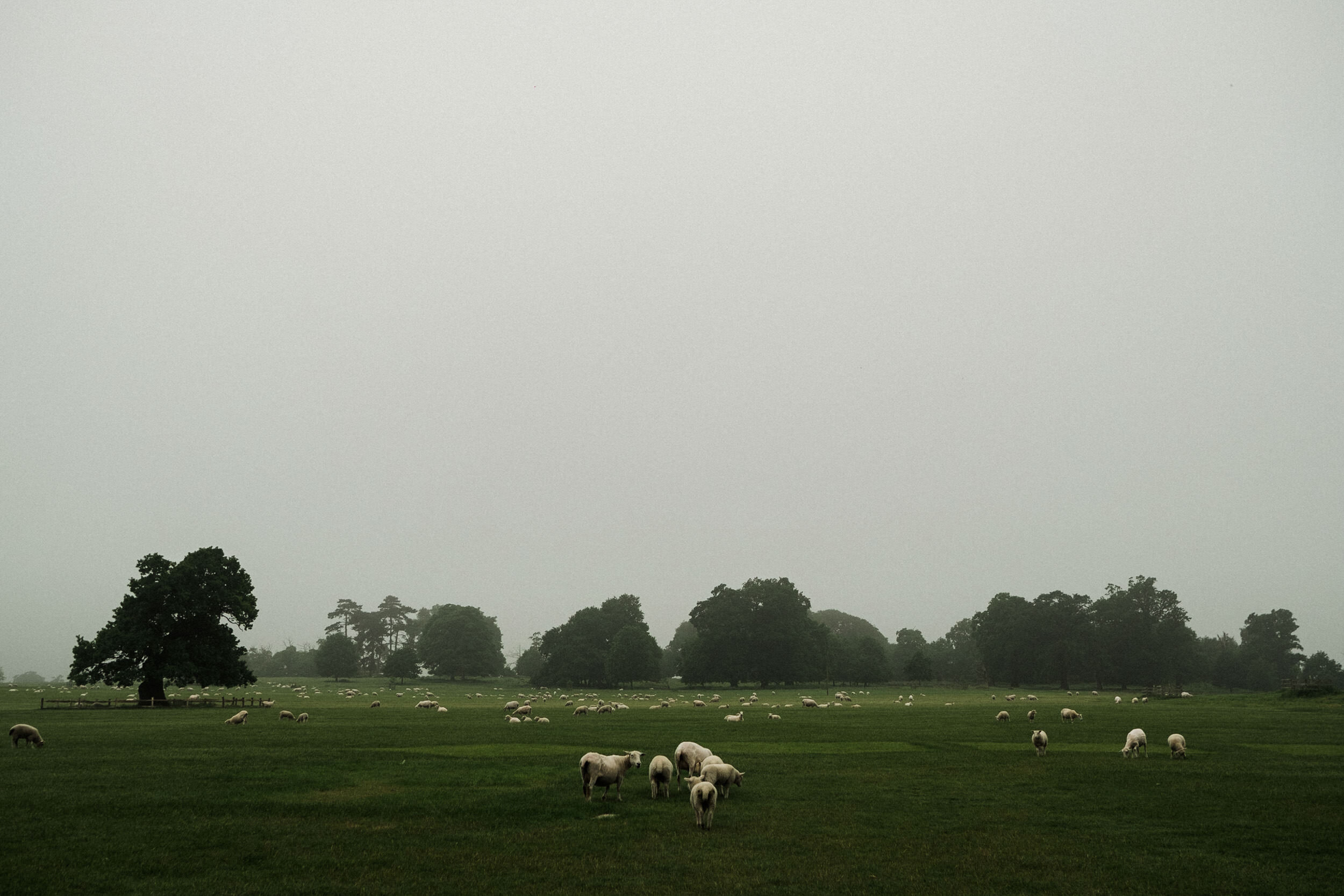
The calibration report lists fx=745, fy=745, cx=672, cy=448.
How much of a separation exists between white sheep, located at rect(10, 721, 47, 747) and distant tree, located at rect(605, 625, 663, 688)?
89.7m

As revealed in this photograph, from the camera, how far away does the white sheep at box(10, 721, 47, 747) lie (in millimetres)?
30281

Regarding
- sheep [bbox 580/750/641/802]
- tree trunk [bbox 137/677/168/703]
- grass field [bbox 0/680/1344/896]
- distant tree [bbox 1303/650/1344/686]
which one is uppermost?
sheep [bbox 580/750/641/802]

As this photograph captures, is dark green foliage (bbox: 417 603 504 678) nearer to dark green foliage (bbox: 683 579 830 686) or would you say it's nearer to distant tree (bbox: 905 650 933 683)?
dark green foliage (bbox: 683 579 830 686)

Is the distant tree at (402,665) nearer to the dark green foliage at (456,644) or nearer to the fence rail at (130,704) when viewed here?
the dark green foliage at (456,644)

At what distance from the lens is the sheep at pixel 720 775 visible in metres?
20.2

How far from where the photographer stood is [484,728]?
1640 inches

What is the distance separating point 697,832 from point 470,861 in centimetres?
516

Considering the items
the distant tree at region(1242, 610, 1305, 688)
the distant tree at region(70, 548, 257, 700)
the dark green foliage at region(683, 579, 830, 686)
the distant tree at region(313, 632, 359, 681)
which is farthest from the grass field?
the distant tree at region(1242, 610, 1305, 688)

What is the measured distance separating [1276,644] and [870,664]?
8286 cm

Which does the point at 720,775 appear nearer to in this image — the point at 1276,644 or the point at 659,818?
the point at 659,818

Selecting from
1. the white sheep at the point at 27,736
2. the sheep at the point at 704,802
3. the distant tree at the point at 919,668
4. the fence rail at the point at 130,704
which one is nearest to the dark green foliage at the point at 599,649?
the distant tree at the point at 919,668

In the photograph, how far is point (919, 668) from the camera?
5266 inches

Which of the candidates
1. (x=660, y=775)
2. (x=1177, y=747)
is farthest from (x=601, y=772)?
(x=1177, y=747)

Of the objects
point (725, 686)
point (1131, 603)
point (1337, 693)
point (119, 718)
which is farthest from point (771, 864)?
point (1131, 603)
